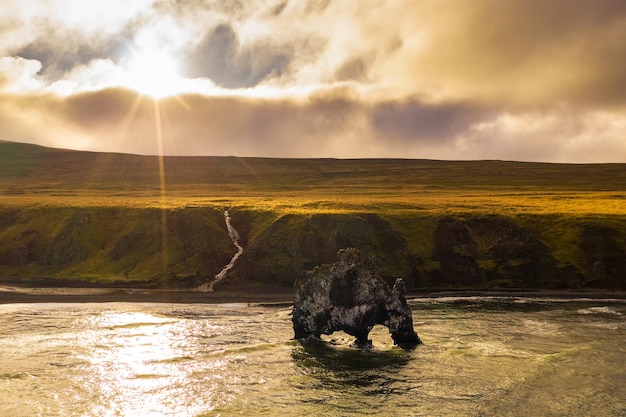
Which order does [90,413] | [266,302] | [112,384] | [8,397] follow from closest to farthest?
[90,413] → [8,397] → [112,384] → [266,302]

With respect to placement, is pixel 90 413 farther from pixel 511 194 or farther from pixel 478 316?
pixel 511 194

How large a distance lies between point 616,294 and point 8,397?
303 feet

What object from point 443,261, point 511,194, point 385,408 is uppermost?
point 511,194

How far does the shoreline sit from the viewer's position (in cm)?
9494

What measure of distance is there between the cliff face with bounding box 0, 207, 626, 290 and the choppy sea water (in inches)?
979

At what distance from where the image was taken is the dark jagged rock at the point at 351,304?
66.3 metres

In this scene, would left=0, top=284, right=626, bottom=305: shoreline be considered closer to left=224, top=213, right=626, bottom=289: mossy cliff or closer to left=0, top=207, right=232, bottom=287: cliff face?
left=224, top=213, right=626, bottom=289: mossy cliff

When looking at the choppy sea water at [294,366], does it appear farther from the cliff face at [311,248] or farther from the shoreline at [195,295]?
the cliff face at [311,248]

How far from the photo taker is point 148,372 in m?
55.2

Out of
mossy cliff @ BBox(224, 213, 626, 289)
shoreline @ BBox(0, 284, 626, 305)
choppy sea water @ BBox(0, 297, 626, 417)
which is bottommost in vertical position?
choppy sea water @ BBox(0, 297, 626, 417)

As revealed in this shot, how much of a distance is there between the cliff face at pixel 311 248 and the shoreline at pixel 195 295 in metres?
3.65

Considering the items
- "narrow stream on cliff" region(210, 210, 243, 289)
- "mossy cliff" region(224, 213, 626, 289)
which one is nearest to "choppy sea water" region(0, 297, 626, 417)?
"mossy cliff" region(224, 213, 626, 289)

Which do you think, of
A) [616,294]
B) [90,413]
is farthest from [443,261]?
[90,413]

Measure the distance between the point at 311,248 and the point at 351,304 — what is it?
160 ft
